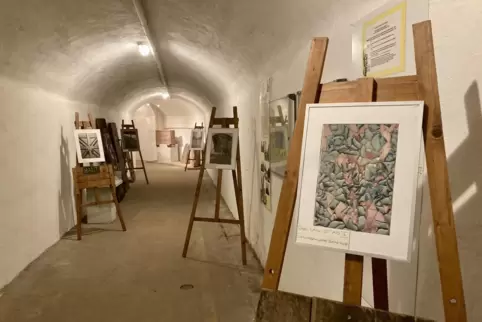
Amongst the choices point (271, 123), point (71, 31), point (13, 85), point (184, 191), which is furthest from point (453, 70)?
point (184, 191)

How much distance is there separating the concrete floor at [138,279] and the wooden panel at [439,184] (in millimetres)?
1809

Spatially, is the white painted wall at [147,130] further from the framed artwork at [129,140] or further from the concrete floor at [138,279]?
the concrete floor at [138,279]

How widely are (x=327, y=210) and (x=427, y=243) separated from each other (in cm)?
35

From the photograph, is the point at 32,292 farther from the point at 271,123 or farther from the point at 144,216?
the point at 144,216

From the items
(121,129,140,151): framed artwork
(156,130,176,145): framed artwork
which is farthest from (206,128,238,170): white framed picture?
(156,130,176,145): framed artwork

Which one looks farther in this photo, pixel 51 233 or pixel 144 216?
pixel 144 216

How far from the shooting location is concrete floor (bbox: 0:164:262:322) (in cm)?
264

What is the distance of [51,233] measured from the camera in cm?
412

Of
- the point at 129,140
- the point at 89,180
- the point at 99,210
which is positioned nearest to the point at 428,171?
the point at 89,180

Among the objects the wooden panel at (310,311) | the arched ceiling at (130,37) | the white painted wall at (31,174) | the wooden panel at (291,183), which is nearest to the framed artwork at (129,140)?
the arched ceiling at (130,37)

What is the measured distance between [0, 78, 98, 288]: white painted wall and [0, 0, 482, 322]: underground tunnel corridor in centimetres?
2

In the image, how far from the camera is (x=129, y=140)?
8320mm

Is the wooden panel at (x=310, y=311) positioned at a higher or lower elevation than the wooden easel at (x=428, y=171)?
lower

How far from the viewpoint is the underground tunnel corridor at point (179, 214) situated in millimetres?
1094
